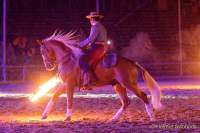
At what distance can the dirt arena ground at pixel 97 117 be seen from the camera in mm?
10039

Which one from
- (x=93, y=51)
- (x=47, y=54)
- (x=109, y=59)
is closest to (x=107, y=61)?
(x=109, y=59)

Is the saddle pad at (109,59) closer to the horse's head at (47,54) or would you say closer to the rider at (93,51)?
the rider at (93,51)

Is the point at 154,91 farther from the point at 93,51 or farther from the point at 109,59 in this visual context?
the point at 93,51

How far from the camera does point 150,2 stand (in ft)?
138

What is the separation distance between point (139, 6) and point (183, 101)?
24.6 m

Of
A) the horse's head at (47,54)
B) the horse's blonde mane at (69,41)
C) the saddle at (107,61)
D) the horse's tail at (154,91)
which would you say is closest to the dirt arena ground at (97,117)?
the horse's tail at (154,91)

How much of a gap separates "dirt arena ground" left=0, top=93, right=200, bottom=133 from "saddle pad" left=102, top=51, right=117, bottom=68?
4.56ft

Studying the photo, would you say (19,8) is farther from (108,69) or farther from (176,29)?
(108,69)

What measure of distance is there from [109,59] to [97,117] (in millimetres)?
1656

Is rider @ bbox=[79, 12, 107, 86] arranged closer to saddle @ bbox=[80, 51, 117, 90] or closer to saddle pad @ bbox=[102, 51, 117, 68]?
saddle @ bbox=[80, 51, 117, 90]

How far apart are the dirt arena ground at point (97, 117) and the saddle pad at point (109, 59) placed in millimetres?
1389

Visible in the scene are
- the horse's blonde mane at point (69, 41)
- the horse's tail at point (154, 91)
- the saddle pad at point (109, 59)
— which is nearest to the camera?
the saddle pad at point (109, 59)

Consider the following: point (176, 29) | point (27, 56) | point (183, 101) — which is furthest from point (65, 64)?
point (176, 29)

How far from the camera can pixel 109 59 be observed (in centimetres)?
1283
